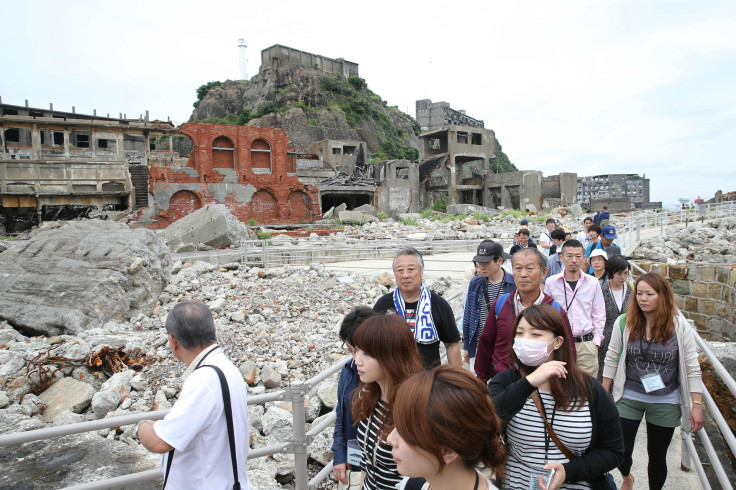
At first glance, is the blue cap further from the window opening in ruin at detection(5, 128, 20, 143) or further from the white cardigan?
the window opening in ruin at detection(5, 128, 20, 143)

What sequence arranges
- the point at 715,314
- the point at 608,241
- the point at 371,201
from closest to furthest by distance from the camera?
the point at 608,241, the point at 715,314, the point at 371,201

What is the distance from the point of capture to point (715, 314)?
7332 millimetres

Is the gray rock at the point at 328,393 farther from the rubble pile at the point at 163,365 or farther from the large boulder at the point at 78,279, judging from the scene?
the large boulder at the point at 78,279

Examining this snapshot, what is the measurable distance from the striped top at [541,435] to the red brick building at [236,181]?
24532mm

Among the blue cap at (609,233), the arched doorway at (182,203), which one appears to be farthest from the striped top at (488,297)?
the arched doorway at (182,203)

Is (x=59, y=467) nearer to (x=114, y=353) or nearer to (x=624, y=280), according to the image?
(x=114, y=353)

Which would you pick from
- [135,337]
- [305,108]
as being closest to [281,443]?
[135,337]

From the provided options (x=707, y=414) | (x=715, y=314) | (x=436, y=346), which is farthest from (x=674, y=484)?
(x=715, y=314)

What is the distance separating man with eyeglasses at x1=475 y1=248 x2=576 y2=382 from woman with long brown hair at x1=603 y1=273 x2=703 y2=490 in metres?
0.55

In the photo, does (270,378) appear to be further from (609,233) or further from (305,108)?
(305,108)

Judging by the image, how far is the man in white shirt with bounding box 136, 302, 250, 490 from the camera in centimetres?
182

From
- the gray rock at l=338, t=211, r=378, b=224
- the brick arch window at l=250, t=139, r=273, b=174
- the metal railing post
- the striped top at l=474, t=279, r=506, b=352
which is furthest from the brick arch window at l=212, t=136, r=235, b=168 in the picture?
the metal railing post

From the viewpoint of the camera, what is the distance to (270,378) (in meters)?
6.16

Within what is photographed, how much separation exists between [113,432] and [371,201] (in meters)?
31.7
